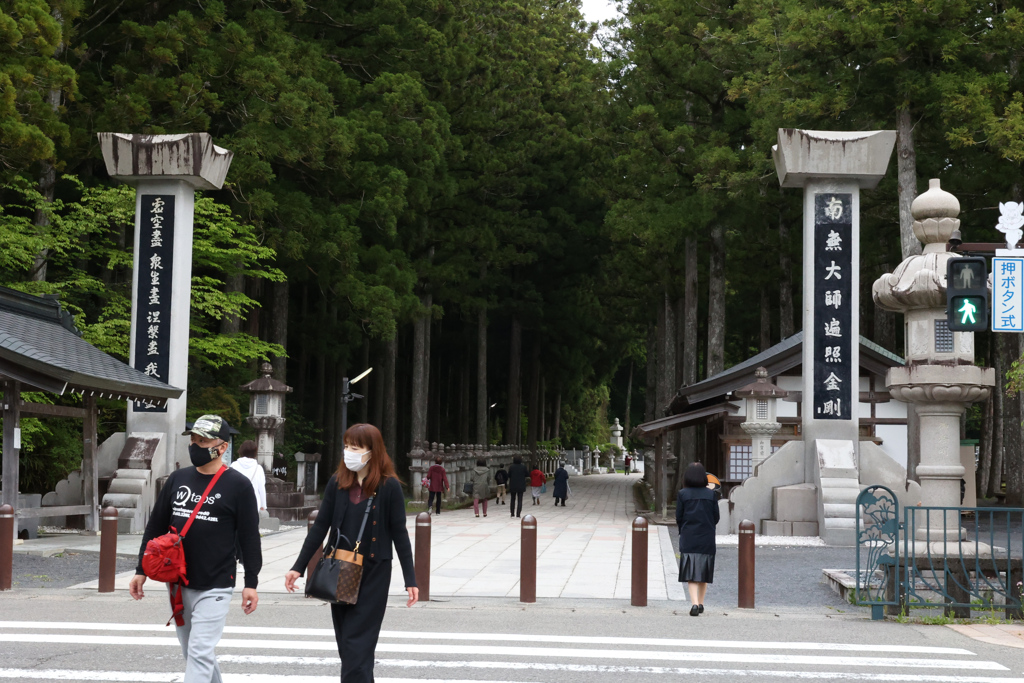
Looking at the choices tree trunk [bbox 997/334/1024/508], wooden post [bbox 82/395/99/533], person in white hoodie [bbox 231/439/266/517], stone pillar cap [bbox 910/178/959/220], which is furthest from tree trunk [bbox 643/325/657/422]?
stone pillar cap [bbox 910/178/959/220]

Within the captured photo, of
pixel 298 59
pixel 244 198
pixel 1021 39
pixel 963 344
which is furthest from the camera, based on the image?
pixel 298 59

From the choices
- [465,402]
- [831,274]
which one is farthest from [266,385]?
[465,402]

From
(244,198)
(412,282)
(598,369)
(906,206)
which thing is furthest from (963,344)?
(598,369)

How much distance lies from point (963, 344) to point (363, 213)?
62.7 feet

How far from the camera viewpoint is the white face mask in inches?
226

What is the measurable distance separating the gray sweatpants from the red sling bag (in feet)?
0.15

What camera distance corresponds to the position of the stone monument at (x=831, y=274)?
65.9 ft

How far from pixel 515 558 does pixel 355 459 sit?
34.2 ft

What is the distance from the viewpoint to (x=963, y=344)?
12.1m

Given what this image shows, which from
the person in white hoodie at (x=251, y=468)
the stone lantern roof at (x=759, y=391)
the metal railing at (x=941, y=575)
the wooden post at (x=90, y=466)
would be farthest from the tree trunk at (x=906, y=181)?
the wooden post at (x=90, y=466)

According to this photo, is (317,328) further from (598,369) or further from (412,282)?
(598,369)

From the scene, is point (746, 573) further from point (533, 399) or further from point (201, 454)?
point (533, 399)

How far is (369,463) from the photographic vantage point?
578cm

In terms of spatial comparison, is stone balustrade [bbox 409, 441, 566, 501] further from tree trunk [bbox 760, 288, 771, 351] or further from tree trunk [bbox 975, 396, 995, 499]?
tree trunk [bbox 975, 396, 995, 499]
